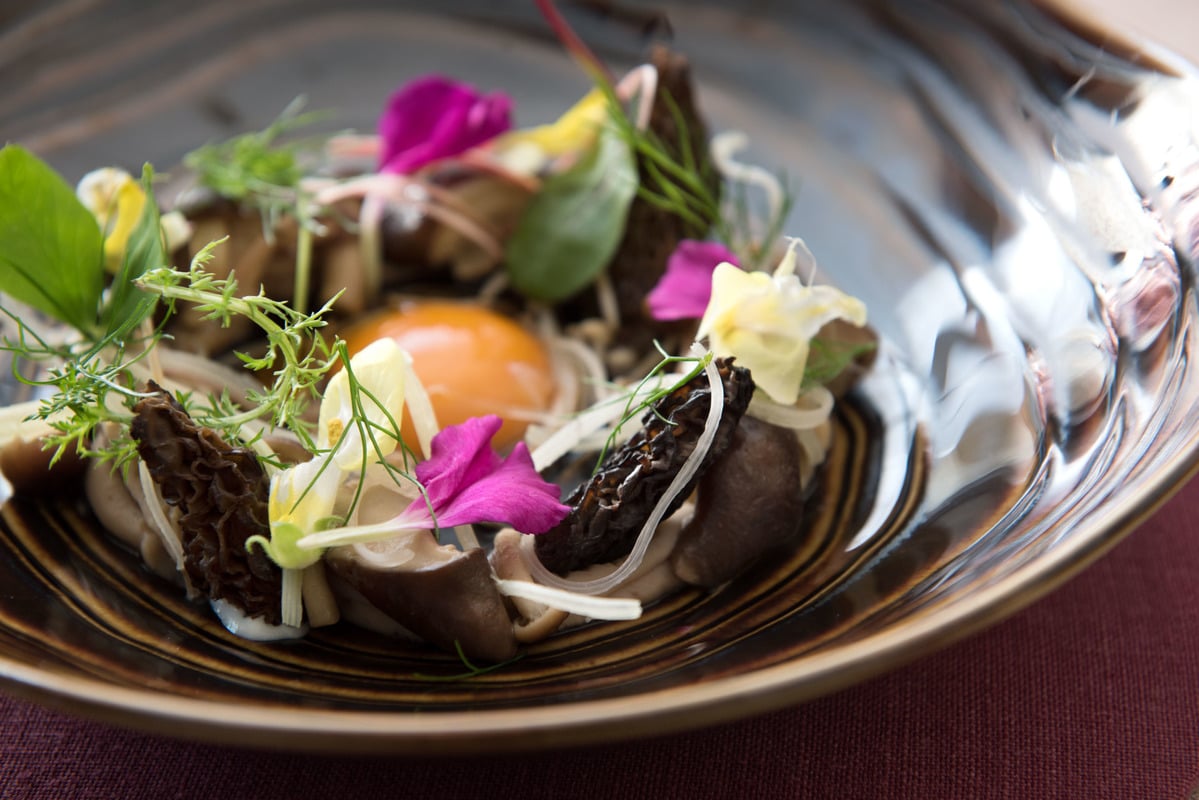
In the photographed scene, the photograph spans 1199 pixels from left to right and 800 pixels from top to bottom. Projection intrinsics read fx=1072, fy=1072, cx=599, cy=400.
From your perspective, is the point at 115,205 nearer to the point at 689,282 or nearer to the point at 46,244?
the point at 46,244

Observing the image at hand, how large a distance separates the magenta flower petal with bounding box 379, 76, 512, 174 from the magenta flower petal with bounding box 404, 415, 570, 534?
1174 mm

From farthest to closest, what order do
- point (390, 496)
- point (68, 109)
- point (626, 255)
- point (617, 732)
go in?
1. point (68, 109)
2. point (626, 255)
3. point (390, 496)
4. point (617, 732)

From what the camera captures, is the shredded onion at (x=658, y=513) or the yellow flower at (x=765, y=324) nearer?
Answer: the shredded onion at (x=658, y=513)

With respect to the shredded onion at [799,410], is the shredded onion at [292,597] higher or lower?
lower

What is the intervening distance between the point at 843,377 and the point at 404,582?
1.18m

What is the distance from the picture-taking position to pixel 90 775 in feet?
6.45

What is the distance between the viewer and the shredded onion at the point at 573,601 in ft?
6.16

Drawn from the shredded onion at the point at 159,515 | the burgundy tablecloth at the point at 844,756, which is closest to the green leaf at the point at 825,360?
the burgundy tablecloth at the point at 844,756

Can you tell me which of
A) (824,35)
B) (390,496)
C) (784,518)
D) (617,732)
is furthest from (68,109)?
(617,732)

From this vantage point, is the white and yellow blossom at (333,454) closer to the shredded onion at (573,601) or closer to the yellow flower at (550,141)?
the shredded onion at (573,601)

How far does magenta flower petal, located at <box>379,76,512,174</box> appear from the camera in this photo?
2992 mm

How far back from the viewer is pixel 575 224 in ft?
9.59

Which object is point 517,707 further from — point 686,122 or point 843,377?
point 686,122

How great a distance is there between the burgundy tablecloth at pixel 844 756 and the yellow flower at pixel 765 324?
0.64 meters
